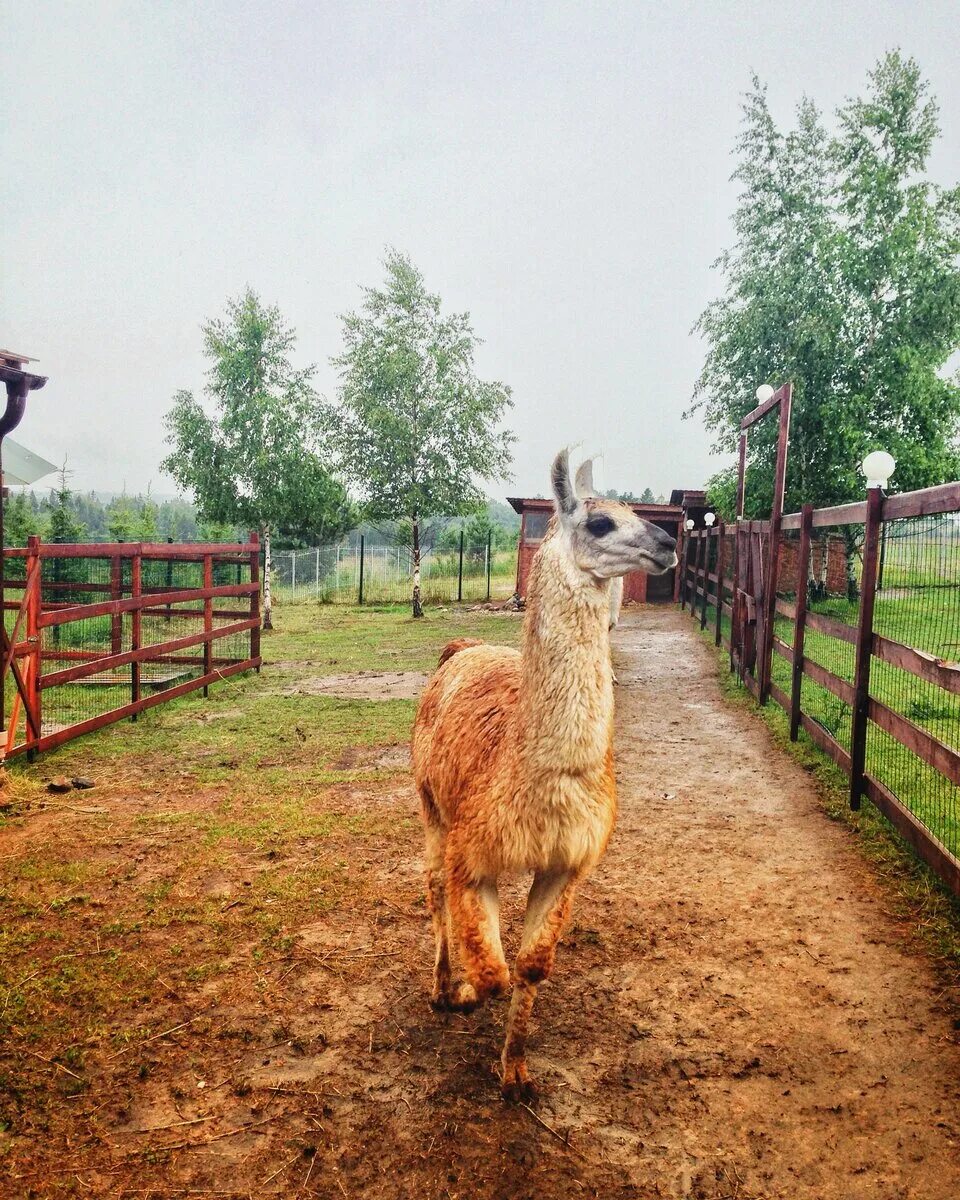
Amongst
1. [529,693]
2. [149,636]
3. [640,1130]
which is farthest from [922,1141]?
[149,636]

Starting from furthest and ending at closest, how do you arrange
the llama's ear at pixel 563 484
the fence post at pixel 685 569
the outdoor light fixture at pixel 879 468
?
the fence post at pixel 685 569, the outdoor light fixture at pixel 879 468, the llama's ear at pixel 563 484

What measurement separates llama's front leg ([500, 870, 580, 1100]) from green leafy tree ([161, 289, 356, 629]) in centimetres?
1579

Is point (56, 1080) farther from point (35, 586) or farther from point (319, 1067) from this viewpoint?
point (35, 586)

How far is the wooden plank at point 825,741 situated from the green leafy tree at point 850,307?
12.3 m

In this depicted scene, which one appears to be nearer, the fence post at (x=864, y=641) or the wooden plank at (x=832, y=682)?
the fence post at (x=864, y=641)

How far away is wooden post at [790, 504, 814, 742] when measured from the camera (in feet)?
22.6

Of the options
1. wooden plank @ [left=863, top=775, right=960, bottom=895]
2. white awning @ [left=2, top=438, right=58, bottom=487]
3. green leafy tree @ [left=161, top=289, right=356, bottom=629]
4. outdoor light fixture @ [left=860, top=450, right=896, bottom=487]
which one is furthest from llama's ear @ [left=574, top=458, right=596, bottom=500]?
green leafy tree @ [left=161, top=289, right=356, bottom=629]

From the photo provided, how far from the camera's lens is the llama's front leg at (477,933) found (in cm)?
246

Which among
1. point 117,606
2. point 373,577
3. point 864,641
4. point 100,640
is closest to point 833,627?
point 864,641

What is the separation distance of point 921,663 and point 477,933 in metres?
3.04

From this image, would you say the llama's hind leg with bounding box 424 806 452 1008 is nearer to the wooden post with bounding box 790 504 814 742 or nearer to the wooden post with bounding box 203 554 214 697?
the wooden post with bounding box 790 504 814 742

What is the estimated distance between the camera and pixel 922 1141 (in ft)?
7.51

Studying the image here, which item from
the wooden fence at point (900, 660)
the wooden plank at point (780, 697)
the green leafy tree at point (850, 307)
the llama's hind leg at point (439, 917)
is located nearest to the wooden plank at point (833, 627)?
the wooden fence at point (900, 660)

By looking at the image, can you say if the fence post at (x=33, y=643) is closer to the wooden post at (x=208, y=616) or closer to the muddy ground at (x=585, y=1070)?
the wooden post at (x=208, y=616)
